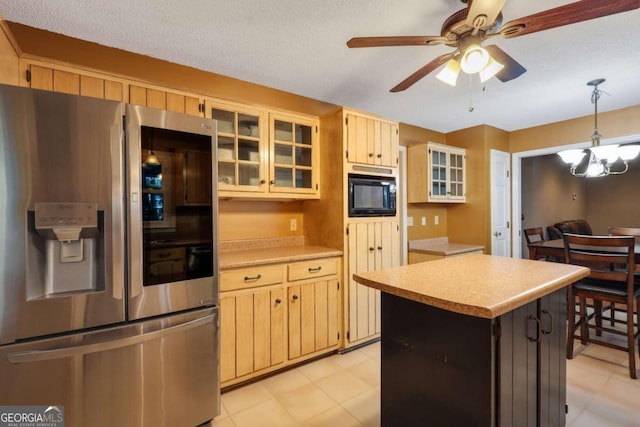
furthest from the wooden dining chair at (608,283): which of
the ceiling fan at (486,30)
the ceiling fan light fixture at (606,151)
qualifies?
the ceiling fan at (486,30)

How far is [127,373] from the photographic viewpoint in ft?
4.74

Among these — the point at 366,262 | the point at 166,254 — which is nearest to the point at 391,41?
the point at 166,254

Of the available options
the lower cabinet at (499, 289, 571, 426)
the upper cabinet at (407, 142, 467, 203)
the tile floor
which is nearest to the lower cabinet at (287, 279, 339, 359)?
the tile floor

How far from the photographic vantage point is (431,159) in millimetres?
3555

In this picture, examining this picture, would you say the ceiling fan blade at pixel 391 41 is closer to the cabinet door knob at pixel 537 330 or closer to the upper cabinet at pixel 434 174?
the cabinet door knob at pixel 537 330

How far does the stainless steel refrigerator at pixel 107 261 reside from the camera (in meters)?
1.24

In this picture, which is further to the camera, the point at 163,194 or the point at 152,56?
the point at 152,56

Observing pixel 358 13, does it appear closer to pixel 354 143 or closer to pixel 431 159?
pixel 354 143

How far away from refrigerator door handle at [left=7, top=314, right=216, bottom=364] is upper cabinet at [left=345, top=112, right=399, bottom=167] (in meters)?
1.83

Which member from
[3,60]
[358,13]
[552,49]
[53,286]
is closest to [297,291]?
[53,286]

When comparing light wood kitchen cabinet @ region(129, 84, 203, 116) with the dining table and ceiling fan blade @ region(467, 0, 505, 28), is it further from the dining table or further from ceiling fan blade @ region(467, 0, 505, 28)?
the dining table

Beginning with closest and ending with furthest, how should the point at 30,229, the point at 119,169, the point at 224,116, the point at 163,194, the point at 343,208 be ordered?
the point at 30,229 → the point at 119,169 → the point at 163,194 → the point at 224,116 → the point at 343,208

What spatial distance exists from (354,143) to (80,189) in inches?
78.3

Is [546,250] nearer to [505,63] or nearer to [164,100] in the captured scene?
[505,63]
